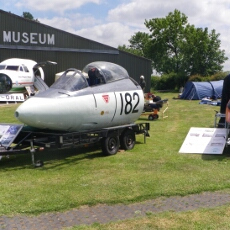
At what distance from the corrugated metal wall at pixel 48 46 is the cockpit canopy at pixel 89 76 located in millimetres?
17104

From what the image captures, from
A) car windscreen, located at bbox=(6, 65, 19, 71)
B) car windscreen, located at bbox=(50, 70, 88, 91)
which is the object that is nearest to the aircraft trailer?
car windscreen, located at bbox=(50, 70, 88, 91)

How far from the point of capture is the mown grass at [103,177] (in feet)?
19.7

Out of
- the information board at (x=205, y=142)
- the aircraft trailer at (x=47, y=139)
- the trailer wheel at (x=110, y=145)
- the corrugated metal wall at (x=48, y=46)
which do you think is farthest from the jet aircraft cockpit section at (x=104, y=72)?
the corrugated metal wall at (x=48, y=46)

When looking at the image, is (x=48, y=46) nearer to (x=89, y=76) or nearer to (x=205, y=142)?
(x=89, y=76)

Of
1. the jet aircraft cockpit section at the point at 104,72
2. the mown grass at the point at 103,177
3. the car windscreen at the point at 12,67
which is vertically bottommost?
the mown grass at the point at 103,177

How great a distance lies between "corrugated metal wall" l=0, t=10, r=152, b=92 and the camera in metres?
25.0

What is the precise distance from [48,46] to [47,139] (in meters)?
19.9

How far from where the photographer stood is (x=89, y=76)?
9.19 metres

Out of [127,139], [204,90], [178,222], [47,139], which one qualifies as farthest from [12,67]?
[178,222]

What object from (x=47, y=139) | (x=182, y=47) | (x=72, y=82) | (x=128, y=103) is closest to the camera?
(x=47, y=139)

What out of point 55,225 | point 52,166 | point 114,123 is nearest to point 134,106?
point 114,123

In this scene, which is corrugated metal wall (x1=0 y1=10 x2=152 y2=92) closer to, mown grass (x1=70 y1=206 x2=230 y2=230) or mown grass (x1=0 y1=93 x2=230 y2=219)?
mown grass (x1=0 y1=93 x2=230 y2=219)

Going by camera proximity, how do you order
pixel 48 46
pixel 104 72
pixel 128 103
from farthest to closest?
1. pixel 48 46
2. pixel 128 103
3. pixel 104 72

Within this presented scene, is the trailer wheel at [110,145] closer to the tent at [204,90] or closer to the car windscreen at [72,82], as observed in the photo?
the car windscreen at [72,82]
